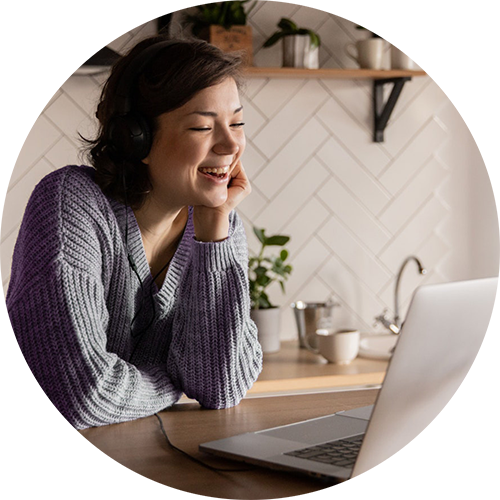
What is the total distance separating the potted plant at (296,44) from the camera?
96.2 inches

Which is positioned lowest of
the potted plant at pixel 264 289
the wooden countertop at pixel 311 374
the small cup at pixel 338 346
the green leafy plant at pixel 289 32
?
the wooden countertop at pixel 311 374

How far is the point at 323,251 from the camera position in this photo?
266 centimetres

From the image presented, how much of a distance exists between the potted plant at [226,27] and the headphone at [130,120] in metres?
0.91

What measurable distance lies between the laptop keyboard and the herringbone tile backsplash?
1638 mm

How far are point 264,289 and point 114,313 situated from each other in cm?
111

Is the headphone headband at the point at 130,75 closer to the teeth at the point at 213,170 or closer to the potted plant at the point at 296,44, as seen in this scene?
the teeth at the point at 213,170

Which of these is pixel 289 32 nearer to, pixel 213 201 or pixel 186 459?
pixel 213 201

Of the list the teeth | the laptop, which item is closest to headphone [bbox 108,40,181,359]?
the teeth

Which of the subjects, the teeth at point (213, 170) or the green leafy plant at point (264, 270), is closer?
the teeth at point (213, 170)

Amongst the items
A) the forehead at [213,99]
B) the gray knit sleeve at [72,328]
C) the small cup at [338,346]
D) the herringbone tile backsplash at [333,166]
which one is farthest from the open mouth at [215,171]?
the herringbone tile backsplash at [333,166]

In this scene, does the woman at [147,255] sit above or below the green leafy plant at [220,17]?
below

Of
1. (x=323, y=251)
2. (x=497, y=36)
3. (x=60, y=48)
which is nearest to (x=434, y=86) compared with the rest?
(x=497, y=36)

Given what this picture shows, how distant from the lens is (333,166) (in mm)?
2666

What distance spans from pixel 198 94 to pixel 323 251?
4.31ft
